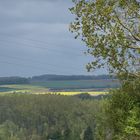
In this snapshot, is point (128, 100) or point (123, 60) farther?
point (128, 100)

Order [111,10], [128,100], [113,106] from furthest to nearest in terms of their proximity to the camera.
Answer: [113,106] < [128,100] < [111,10]

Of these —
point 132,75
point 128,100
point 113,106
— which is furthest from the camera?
point 113,106

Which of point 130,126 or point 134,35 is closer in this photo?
point 134,35

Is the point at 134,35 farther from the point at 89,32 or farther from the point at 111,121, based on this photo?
the point at 111,121

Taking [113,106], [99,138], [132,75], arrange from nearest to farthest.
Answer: [132,75] → [113,106] → [99,138]

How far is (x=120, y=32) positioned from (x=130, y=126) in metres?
5.80

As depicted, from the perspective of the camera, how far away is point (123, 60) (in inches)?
1033

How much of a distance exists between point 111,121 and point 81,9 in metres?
13.0

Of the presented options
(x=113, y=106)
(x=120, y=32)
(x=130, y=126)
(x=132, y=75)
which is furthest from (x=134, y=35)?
(x=113, y=106)

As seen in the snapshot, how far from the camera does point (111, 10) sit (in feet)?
81.1

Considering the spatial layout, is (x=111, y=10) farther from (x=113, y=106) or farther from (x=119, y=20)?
(x=113, y=106)

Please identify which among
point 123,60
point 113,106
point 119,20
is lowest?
point 113,106

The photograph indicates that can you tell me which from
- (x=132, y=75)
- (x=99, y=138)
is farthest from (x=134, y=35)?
(x=99, y=138)

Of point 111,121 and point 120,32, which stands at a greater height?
point 120,32
